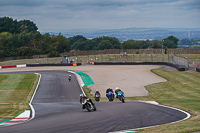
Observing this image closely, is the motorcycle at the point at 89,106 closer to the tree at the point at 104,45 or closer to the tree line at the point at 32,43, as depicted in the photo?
the tree line at the point at 32,43

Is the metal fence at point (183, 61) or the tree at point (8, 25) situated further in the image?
the tree at point (8, 25)

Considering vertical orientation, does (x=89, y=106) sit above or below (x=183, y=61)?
below

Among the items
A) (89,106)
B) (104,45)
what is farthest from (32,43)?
(89,106)

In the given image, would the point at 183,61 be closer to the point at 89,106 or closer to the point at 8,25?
the point at 89,106

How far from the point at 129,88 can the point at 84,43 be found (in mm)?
156963

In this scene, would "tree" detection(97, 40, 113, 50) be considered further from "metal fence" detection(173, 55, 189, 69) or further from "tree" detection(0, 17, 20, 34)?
"metal fence" detection(173, 55, 189, 69)

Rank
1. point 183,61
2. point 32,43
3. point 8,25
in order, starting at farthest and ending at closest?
point 8,25, point 32,43, point 183,61

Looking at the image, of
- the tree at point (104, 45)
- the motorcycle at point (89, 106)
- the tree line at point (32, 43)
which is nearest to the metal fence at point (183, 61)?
the motorcycle at point (89, 106)

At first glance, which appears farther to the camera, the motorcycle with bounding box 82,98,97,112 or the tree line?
the tree line

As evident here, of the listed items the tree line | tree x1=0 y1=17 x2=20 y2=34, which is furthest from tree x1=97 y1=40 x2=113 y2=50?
tree x1=0 y1=17 x2=20 y2=34

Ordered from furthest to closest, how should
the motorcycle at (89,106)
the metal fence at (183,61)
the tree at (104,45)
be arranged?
the tree at (104,45), the metal fence at (183,61), the motorcycle at (89,106)

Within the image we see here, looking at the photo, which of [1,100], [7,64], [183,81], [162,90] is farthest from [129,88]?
[7,64]

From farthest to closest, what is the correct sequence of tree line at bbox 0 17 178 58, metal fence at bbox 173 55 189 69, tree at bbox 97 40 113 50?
tree at bbox 97 40 113 50, tree line at bbox 0 17 178 58, metal fence at bbox 173 55 189 69

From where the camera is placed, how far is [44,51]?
433 feet
